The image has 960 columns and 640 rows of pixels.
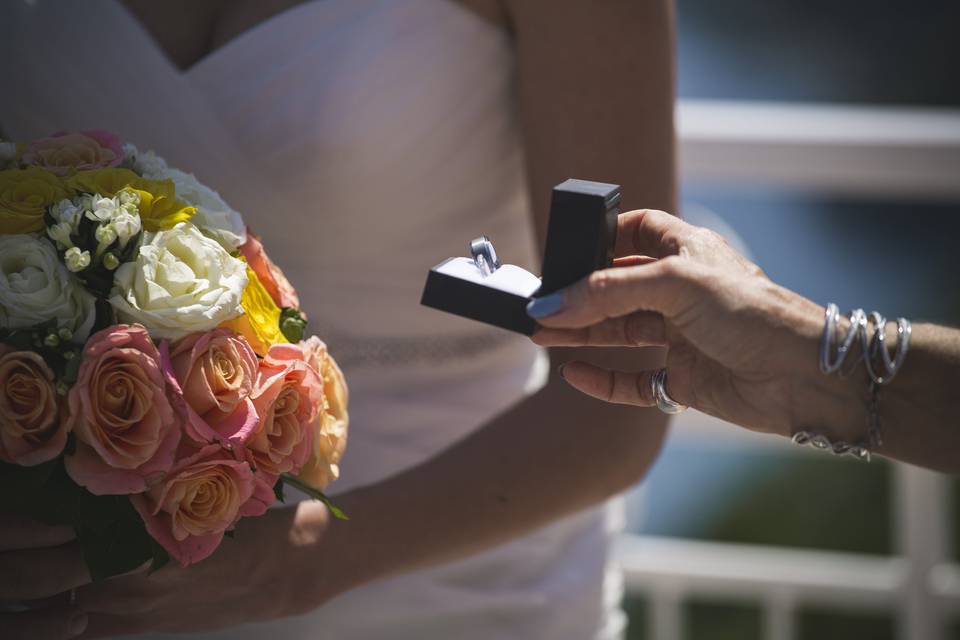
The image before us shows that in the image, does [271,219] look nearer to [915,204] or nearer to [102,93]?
[102,93]

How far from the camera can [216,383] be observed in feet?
3.18

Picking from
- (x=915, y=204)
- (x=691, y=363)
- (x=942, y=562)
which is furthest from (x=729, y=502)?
(x=691, y=363)

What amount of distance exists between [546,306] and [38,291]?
1.55ft

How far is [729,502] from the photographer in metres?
11.3

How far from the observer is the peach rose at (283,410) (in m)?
1.00

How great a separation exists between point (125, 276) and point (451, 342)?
0.91 m

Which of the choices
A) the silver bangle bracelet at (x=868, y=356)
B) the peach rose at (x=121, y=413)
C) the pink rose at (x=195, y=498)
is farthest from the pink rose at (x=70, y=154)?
the silver bangle bracelet at (x=868, y=356)

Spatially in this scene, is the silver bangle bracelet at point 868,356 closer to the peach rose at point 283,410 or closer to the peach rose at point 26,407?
the peach rose at point 283,410

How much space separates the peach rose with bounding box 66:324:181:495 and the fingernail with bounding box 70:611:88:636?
252 millimetres

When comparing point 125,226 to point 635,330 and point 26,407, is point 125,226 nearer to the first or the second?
point 26,407

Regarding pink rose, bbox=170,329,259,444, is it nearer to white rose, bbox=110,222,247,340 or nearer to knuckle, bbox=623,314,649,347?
white rose, bbox=110,222,247,340

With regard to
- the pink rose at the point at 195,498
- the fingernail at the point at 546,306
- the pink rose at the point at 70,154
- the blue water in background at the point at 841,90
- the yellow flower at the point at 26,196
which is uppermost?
the blue water in background at the point at 841,90

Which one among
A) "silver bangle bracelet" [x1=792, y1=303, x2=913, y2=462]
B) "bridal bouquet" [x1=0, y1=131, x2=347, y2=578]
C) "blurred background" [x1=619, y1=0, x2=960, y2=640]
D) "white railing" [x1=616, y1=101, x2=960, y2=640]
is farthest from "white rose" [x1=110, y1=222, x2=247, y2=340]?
"white railing" [x1=616, y1=101, x2=960, y2=640]

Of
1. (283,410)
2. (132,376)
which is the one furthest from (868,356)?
(132,376)
